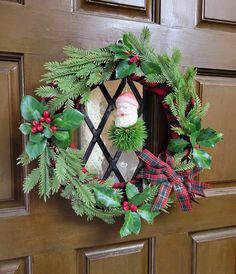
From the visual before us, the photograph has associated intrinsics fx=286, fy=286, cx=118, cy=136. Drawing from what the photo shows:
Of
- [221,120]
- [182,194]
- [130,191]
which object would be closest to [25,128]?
[130,191]

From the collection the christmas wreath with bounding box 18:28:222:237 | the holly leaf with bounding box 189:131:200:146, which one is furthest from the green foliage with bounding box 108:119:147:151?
the holly leaf with bounding box 189:131:200:146

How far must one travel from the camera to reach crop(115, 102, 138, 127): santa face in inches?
22.2

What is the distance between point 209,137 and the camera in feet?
2.05

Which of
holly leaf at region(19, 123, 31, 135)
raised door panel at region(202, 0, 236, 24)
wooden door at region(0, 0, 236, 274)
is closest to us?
holly leaf at region(19, 123, 31, 135)

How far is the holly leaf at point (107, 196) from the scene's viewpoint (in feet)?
1.84

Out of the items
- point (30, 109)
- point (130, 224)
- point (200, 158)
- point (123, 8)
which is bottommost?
point (130, 224)

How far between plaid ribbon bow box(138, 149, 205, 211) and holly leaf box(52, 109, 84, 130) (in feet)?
0.56

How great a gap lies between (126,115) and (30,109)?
18 cm

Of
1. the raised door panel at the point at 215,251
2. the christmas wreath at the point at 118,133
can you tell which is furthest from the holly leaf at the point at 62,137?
the raised door panel at the point at 215,251

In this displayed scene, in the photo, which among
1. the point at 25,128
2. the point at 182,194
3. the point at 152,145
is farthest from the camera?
the point at 152,145

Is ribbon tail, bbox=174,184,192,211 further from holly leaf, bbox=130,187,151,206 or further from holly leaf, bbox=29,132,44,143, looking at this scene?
holly leaf, bbox=29,132,44,143

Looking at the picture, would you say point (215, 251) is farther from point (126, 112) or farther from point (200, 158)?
point (126, 112)

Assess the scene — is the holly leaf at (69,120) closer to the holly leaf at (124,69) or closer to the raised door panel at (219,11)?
the holly leaf at (124,69)

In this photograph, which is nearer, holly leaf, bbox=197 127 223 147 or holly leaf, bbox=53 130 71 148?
holly leaf, bbox=53 130 71 148
